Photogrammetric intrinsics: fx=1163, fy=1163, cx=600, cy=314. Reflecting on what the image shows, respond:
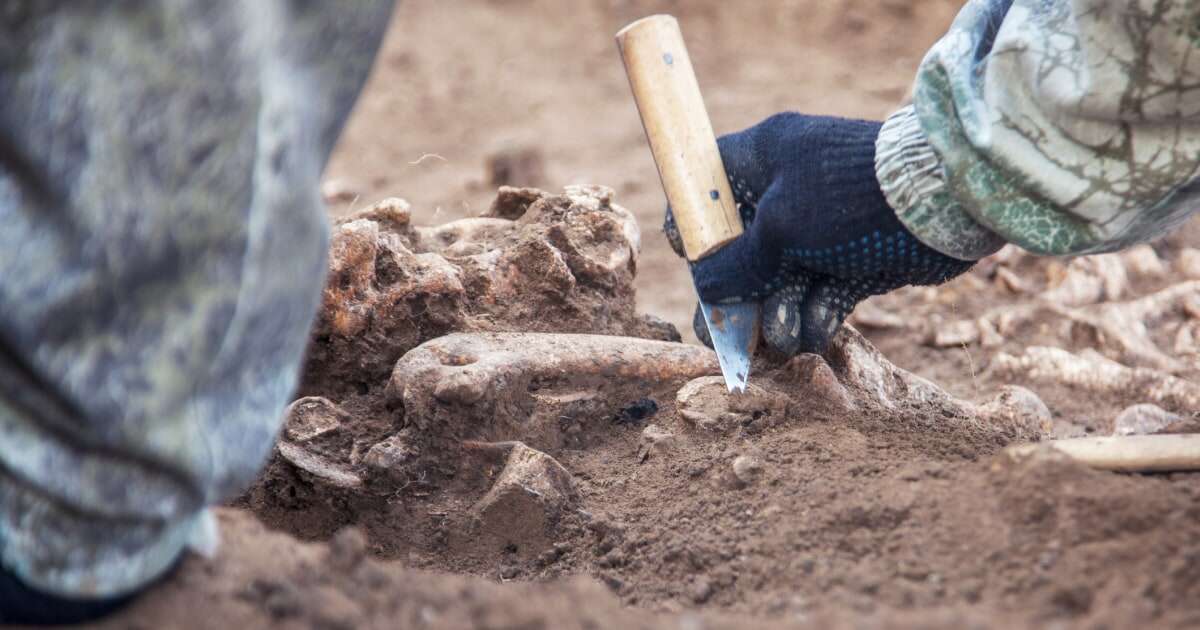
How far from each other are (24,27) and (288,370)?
0.49m

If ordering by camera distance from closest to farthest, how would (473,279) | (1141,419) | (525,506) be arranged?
(525,506)
(473,279)
(1141,419)

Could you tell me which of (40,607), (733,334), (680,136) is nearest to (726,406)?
(733,334)

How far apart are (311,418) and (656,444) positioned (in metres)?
0.73

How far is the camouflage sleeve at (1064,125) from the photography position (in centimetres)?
193

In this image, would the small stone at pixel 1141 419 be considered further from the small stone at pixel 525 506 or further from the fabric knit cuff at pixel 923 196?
the small stone at pixel 525 506

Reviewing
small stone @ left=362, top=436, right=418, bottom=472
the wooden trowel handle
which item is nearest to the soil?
small stone @ left=362, top=436, right=418, bottom=472

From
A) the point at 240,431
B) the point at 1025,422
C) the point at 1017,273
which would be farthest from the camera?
the point at 1017,273

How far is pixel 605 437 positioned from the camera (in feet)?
8.39

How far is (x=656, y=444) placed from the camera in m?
2.41

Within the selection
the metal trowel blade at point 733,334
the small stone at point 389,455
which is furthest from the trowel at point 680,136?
the small stone at point 389,455

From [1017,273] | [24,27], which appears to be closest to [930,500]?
[24,27]

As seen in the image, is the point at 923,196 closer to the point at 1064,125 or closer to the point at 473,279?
the point at 1064,125

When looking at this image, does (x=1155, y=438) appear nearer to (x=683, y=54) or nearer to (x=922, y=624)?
(x=922, y=624)

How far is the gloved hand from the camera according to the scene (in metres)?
2.20
